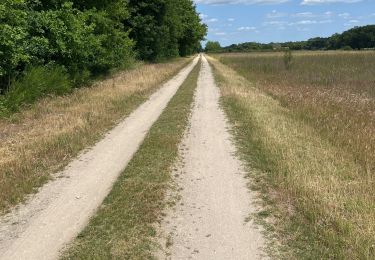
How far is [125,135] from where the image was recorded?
11.4 metres

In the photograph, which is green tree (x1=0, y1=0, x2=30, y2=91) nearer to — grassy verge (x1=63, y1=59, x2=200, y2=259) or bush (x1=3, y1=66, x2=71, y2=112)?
bush (x1=3, y1=66, x2=71, y2=112)

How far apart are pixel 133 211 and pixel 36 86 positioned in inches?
444

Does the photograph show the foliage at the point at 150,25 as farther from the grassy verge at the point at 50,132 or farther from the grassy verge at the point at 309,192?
the grassy verge at the point at 309,192

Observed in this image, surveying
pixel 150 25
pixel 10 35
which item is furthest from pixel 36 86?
pixel 150 25

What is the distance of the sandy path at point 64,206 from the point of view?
516cm

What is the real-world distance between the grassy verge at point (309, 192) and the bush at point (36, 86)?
7612 millimetres

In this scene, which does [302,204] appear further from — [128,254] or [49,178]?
[49,178]

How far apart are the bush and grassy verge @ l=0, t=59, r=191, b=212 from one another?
361 mm

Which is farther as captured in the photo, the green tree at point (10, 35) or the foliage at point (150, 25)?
the foliage at point (150, 25)

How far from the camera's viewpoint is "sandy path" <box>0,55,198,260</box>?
5160mm

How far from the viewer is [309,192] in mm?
6457

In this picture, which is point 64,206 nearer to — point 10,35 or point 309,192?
point 309,192

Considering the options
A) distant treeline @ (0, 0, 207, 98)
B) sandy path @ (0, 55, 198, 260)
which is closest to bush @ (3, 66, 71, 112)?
distant treeline @ (0, 0, 207, 98)

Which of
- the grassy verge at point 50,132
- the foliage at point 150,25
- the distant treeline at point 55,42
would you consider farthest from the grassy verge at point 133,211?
the foliage at point 150,25
